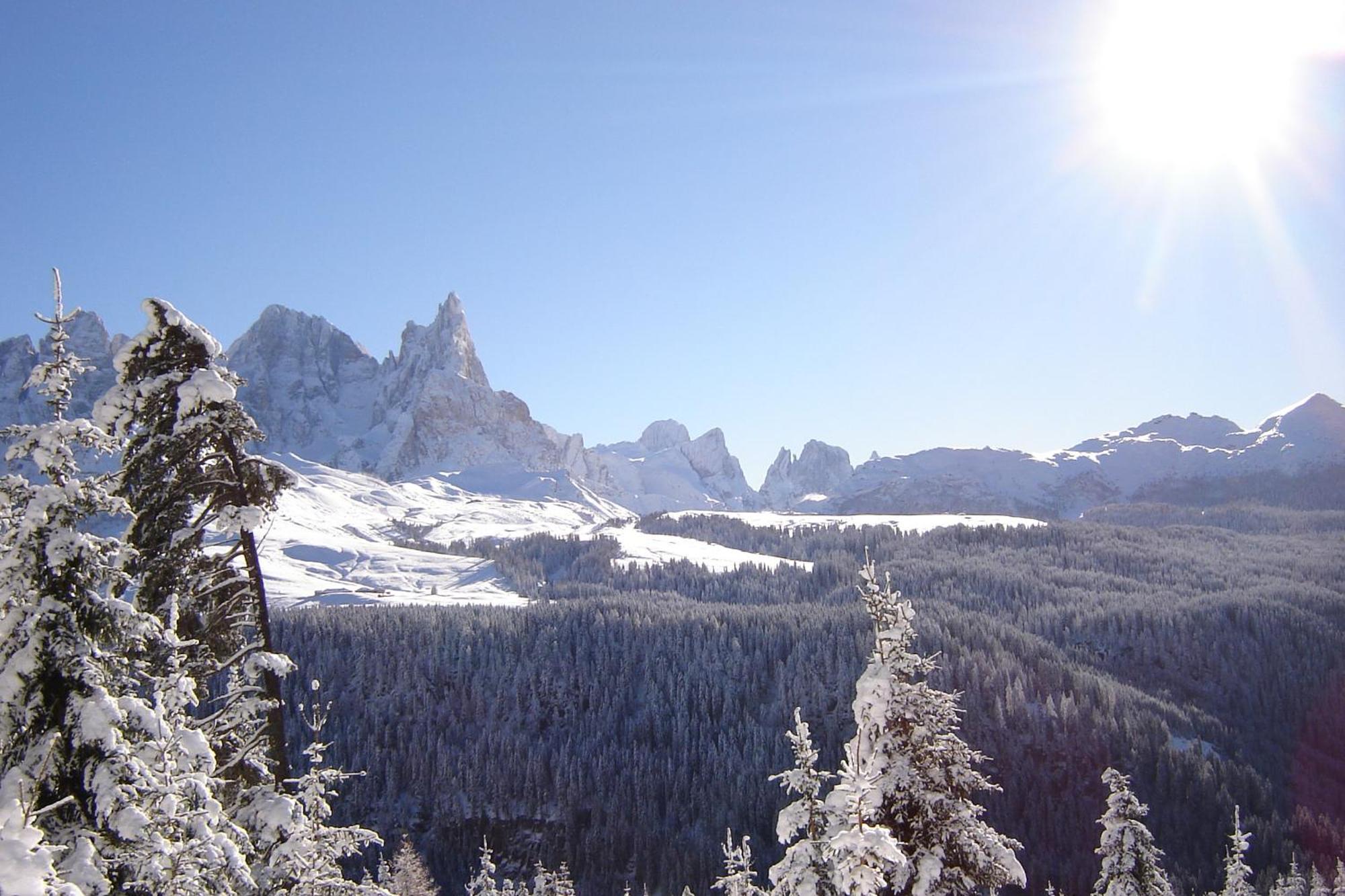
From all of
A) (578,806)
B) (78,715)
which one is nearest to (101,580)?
(78,715)

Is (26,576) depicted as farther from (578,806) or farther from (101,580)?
(578,806)

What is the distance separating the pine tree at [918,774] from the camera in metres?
14.6

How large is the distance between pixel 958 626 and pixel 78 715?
176387mm

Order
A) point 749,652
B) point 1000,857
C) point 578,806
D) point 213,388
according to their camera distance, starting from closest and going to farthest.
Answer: point 213,388 < point 1000,857 < point 578,806 < point 749,652

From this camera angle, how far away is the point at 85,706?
10055 millimetres

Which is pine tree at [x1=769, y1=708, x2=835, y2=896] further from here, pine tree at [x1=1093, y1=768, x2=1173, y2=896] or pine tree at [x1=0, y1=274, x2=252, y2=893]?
pine tree at [x1=1093, y1=768, x2=1173, y2=896]

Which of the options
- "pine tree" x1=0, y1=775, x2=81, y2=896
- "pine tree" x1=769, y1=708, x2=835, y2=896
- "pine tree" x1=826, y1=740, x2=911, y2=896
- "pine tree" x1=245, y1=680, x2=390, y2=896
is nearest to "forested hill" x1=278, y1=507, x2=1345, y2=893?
"pine tree" x1=769, y1=708, x2=835, y2=896

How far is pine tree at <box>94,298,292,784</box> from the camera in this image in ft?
42.7

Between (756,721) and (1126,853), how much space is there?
128157 millimetres

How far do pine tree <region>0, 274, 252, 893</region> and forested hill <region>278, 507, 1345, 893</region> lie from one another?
112m

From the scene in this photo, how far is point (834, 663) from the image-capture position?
154875 mm

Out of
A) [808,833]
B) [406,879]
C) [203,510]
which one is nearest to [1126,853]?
[808,833]

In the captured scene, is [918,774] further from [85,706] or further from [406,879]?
[406,879]

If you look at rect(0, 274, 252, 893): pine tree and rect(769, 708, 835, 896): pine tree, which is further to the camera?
rect(769, 708, 835, 896): pine tree
